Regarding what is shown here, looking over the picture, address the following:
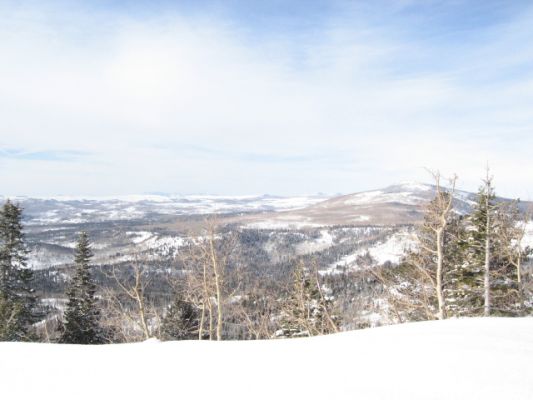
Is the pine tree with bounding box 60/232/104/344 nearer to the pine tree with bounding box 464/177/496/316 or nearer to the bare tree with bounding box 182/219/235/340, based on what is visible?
the bare tree with bounding box 182/219/235/340

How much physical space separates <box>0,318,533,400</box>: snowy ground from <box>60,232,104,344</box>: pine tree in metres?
24.6

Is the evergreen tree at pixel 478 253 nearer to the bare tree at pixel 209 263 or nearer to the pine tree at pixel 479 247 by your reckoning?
the pine tree at pixel 479 247

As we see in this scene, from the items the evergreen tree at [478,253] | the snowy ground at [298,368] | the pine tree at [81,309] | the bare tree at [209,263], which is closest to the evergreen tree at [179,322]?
the pine tree at [81,309]

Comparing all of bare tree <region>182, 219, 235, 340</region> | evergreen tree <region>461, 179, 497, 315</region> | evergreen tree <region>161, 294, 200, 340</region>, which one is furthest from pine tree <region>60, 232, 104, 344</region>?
evergreen tree <region>461, 179, 497, 315</region>

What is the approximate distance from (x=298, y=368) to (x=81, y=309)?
97.3ft

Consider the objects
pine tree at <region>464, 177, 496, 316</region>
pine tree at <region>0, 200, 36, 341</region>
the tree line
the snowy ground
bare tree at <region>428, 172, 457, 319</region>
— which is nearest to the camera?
the snowy ground

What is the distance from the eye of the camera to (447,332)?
8039 mm

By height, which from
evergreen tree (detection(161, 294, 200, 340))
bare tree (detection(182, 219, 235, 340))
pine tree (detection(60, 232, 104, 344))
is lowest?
evergreen tree (detection(161, 294, 200, 340))

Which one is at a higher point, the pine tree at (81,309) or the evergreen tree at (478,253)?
the evergreen tree at (478,253)

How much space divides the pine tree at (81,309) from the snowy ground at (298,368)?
24625mm

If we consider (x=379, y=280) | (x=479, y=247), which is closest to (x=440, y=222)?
(x=379, y=280)

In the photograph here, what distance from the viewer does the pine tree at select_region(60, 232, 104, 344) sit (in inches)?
1199

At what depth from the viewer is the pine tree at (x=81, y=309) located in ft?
99.9

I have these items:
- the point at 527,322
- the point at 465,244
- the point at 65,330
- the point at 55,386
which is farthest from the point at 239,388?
the point at 65,330
